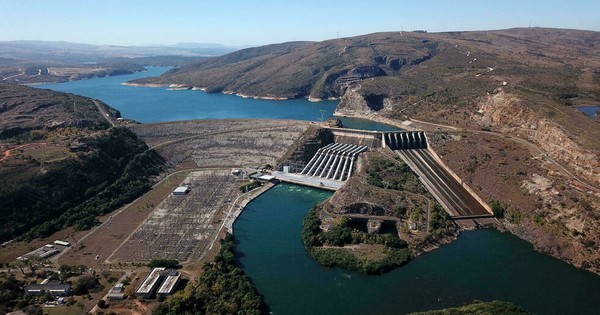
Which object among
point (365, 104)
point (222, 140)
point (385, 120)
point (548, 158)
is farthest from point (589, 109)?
point (222, 140)

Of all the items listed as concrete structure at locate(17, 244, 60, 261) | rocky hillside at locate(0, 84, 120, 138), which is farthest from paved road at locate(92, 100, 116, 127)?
concrete structure at locate(17, 244, 60, 261)

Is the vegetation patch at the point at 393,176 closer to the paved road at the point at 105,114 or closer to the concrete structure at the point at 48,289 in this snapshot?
the concrete structure at the point at 48,289

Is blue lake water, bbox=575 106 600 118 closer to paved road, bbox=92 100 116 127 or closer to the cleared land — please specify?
the cleared land

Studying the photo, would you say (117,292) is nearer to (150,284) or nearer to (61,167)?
(150,284)

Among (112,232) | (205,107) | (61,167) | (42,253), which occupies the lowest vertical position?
(42,253)

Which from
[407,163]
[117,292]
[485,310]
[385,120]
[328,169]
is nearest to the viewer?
[485,310]

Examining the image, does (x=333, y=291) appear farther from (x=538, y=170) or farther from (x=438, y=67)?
(x=438, y=67)
